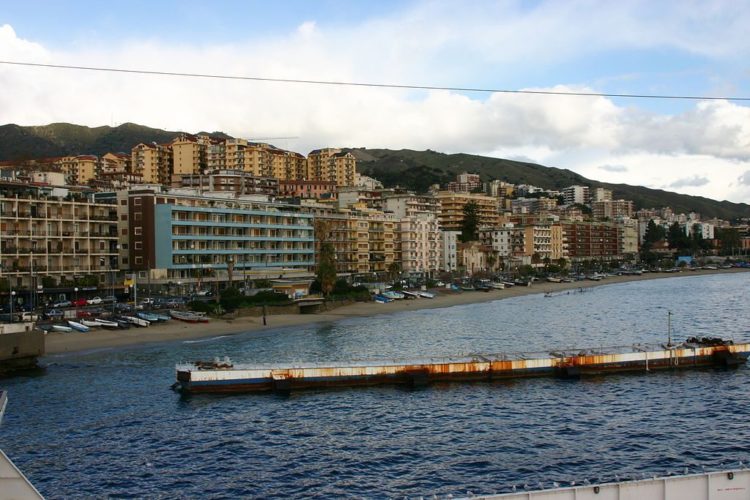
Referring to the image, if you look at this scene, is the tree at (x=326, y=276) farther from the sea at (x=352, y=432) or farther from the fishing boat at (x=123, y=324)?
the sea at (x=352, y=432)

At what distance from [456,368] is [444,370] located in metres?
0.90

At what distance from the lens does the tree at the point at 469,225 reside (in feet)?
614

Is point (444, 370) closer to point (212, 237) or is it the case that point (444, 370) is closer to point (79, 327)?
point (79, 327)

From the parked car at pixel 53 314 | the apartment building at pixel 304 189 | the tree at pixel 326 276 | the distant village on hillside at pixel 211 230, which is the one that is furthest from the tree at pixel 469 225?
the parked car at pixel 53 314

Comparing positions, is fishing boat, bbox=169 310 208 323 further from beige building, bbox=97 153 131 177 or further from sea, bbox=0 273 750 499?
beige building, bbox=97 153 131 177

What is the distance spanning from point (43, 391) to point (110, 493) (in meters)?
21.0

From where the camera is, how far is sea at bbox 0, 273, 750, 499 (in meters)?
29.1

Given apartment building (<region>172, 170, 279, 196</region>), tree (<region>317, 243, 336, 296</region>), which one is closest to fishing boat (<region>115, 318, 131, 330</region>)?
tree (<region>317, 243, 336, 296</region>)

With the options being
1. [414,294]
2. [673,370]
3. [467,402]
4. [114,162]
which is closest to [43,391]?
[467,402]

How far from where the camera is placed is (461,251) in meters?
172

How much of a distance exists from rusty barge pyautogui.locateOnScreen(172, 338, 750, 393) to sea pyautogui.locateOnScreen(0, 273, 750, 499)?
3.34 feet

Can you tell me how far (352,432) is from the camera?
36.3m

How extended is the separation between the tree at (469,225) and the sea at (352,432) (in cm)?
12655

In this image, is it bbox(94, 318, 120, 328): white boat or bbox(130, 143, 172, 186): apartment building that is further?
bbox(130, 143, 172, 186): apartment building
